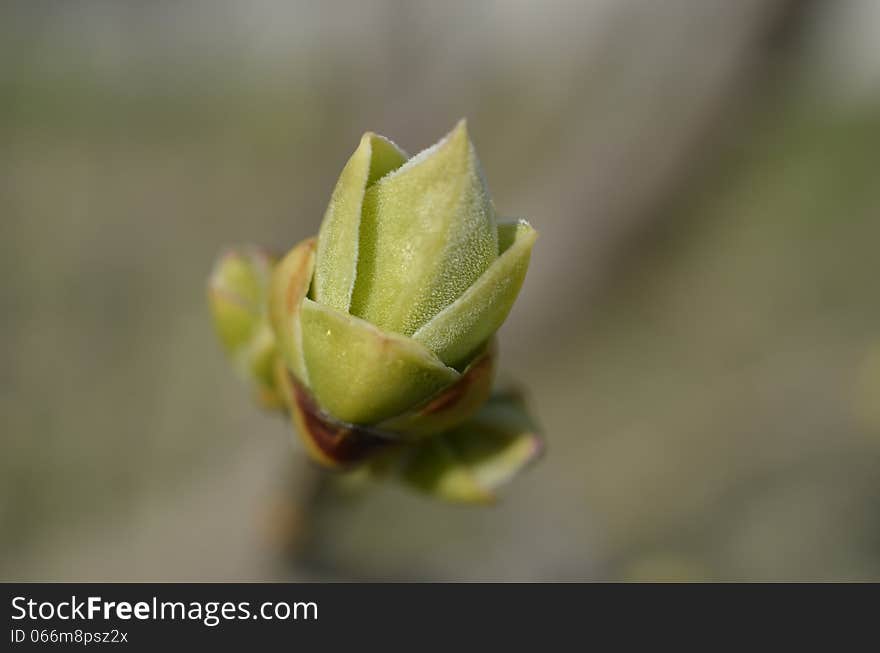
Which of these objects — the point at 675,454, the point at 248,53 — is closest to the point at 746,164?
the point at 248,53

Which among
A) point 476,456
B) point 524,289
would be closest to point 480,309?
point 476,456

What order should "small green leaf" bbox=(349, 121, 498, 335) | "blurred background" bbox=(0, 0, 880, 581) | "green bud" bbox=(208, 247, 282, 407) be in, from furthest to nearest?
"blurred background" bbox=(0, 0, 880, 581), "green bud" bbox=(208, 247, 282, 407), "small green leaf" bbox=(349, 121, 498, 335)

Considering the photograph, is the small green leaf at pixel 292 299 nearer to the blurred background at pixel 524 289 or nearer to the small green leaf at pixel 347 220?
the small green leaf at pixel 347 220

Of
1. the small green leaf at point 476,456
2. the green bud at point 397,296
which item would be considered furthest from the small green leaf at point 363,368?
the small green leaf at point 476,456

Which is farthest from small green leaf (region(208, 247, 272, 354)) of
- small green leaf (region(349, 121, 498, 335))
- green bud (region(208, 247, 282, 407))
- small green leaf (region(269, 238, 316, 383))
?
small green leaf (region(349, 121, 498, 335))

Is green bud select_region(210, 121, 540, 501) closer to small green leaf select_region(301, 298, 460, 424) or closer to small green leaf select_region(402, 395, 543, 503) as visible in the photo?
small green leaf select_region(301, 298, 460, 424)
